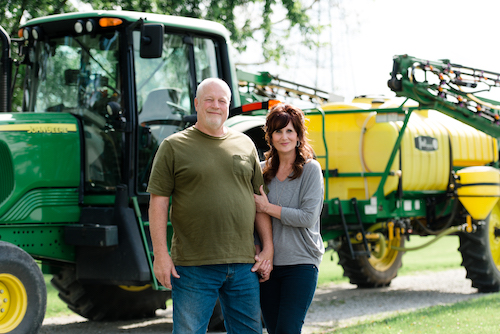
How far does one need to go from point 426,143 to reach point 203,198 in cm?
543

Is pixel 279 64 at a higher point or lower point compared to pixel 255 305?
higher

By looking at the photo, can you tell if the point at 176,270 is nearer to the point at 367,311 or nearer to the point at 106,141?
the point at 106,141

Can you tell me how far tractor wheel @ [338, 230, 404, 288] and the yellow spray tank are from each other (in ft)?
3.71

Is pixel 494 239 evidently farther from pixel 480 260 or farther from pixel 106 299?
pixel 106 299

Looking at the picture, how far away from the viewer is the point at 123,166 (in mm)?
5605

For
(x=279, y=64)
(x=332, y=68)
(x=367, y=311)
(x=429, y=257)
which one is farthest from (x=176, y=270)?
(x=332, y=68)

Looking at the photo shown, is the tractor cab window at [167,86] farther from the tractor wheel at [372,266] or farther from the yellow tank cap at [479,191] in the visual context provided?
the yellow tank cap at [479,191]

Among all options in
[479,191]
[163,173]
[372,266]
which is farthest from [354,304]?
[163,173]

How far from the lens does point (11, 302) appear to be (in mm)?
4828

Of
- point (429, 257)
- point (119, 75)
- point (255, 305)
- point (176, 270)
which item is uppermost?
point (119, 75)

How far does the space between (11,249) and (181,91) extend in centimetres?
204

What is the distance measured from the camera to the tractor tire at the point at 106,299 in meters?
6.25

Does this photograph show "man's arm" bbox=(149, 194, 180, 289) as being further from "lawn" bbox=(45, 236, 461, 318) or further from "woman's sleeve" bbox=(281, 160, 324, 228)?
"lawn" bbox=(45, 236, 461, 318)

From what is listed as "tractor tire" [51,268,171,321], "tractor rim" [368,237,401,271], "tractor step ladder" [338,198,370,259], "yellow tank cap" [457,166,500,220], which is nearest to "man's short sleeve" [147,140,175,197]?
"tractor tire" [51,268,171,321]
